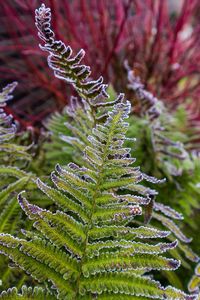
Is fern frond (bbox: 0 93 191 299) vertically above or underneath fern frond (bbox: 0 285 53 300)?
above

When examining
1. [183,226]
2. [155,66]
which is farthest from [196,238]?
[155,66]

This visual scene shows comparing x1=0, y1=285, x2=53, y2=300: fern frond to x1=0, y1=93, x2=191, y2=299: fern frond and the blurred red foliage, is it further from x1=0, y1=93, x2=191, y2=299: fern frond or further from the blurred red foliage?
the blurred red foliage

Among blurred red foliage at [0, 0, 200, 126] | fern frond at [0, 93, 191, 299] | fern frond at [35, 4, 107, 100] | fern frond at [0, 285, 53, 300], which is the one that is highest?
blurred red foliage at [0, 0, 200, 126]

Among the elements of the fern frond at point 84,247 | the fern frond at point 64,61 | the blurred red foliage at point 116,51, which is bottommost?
the fern frond at point 84,247

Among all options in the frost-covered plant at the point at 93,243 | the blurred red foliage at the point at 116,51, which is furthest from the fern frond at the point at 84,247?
the blurred red foliage at the point at 116,51

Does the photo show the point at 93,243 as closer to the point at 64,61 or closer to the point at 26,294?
the point at 26,294

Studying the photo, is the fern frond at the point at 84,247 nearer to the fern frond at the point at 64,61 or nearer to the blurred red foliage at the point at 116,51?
the fern frond at the point at 64,61

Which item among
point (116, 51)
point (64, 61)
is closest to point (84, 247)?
point (64, 61)

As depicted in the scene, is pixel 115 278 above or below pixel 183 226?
below

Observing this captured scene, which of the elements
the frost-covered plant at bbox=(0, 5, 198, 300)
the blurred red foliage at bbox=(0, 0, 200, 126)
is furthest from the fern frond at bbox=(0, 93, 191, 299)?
the blurred red foliage at bbox=(0, 0, 200, 126)

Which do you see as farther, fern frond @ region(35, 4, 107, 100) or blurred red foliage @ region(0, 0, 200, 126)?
blurred red foliage @ region(0, 0, 200, 126)

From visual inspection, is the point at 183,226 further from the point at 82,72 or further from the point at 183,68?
the point at 183,68
